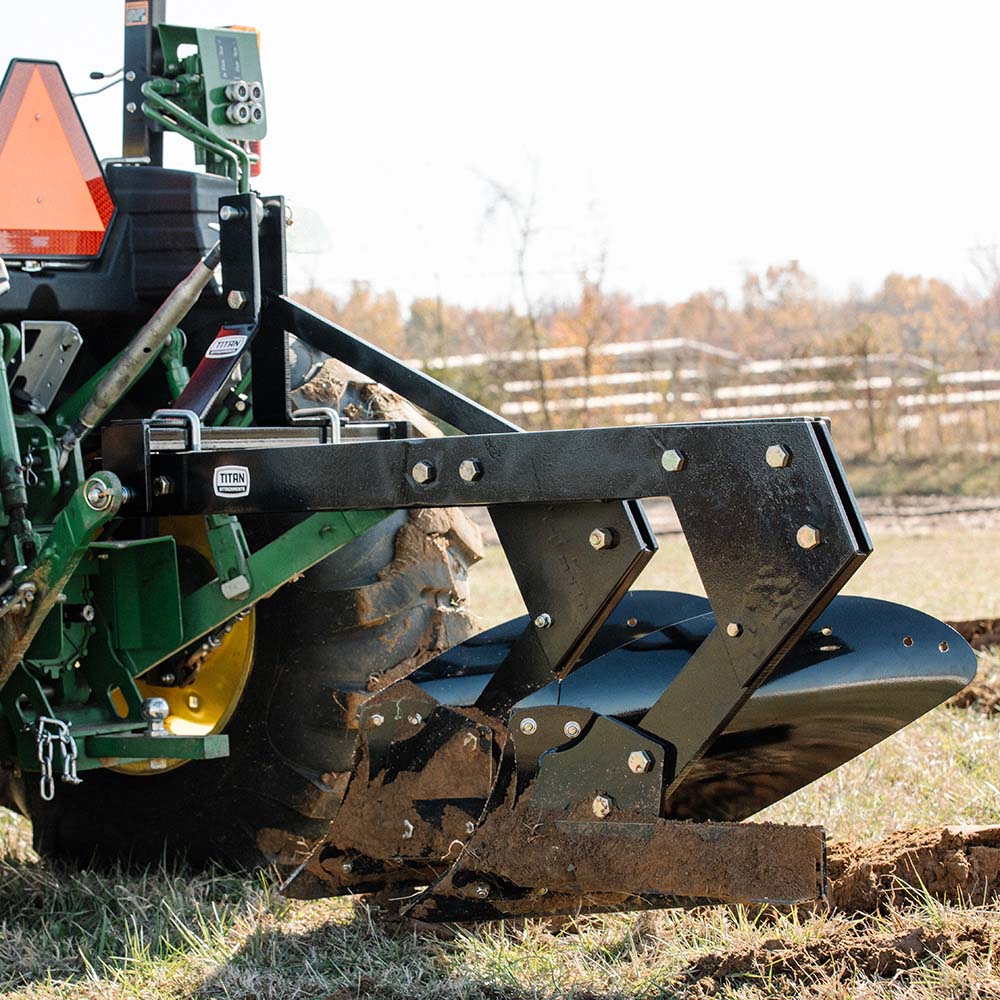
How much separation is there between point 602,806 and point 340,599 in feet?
3.57

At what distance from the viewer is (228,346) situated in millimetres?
2904

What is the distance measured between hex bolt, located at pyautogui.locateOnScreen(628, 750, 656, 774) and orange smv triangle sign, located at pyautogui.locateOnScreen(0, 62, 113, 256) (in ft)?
5.53

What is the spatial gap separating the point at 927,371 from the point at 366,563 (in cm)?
1809

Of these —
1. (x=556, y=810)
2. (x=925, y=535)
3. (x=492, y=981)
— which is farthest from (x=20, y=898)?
(x=925, y=535)

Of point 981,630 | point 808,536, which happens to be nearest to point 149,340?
point 808,536

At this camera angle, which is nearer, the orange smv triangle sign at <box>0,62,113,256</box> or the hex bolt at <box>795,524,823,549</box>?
the hex bolt at <box>795,524,823,549</box>

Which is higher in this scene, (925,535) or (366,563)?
(366,563)

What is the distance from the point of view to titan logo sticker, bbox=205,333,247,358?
9.45 ft

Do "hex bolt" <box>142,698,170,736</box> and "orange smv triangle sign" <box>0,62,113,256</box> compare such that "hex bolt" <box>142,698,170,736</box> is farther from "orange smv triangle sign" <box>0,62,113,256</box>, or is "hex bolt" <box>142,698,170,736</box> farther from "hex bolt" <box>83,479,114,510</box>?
"orange smv triangle sign" <box>0,62,113,256</box>

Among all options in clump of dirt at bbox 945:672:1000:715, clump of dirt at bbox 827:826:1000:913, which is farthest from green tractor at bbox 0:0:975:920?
clump of dirt at bbox 945:672:1000:715

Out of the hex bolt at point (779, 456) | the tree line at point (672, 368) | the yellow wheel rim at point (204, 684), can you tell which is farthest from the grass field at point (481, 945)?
the tree line at point (672, 368)

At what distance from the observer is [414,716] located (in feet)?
8.91

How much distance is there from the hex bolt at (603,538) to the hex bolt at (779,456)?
319 mm

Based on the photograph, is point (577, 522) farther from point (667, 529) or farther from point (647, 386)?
point (647, 386)
